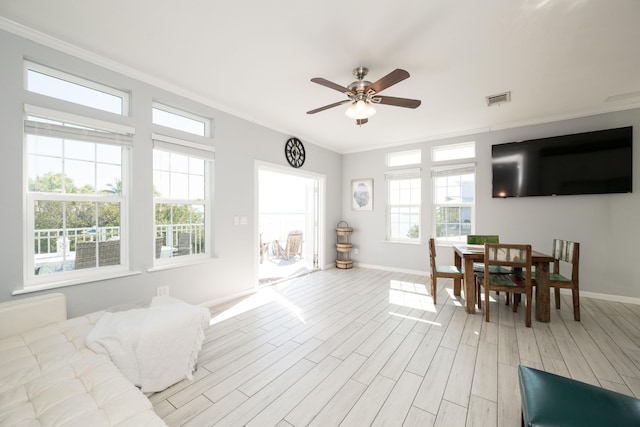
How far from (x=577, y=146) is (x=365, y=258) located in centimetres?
398

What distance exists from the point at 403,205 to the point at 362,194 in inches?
38.3

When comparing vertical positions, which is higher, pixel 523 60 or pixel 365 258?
pixel 523 60

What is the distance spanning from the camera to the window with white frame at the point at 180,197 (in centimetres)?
302

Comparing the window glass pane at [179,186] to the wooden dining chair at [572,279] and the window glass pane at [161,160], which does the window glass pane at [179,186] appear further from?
the wooden dining chair at [572,279]

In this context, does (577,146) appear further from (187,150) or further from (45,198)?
(45,198)

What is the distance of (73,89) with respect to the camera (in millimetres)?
2408

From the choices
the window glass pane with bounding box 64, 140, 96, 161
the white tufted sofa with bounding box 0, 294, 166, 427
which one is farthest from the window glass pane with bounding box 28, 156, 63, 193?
the white tufted sofa with bounding box 0, 294, 166, 427

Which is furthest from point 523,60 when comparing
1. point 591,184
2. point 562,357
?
point 562,357

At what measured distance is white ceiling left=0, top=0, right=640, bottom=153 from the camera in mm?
1875

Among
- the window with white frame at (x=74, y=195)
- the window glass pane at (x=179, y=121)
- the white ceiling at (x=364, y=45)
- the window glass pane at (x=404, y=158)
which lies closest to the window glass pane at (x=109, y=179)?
the window with white frame at (x=74, y=195)

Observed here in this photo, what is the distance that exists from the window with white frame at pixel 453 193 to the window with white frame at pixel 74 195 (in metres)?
4.85

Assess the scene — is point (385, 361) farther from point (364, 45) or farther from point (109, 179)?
point (109, 179)

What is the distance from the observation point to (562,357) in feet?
7.23

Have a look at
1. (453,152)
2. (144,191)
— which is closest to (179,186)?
(144,191)
